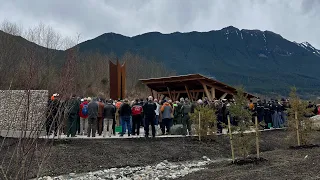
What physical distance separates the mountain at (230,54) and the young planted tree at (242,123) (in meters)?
80.6

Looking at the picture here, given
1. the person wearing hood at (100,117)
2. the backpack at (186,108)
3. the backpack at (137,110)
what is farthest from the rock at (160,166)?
the backpack at (186,108)

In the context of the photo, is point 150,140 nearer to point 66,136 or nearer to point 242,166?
point 66,136

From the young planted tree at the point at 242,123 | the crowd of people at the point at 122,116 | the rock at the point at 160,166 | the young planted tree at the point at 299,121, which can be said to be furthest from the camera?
the crowd of people at the point at 122,116

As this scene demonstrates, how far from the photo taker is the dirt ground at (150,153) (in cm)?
1059

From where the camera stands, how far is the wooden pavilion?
2905 cm

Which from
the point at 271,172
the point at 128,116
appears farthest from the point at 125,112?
the point at 271,172

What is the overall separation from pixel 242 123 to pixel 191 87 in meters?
20.7

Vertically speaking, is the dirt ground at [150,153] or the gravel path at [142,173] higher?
the dirt ground at [150,153]


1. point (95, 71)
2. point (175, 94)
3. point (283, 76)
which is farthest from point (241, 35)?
point (175, 94)

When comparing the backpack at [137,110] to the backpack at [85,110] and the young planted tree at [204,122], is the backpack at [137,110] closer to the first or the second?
the backpack at [85,110]

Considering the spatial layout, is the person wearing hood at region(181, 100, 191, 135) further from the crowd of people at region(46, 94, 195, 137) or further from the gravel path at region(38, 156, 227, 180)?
the gravel path at region(38, 156, 227, 180)

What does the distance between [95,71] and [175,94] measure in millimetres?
18620

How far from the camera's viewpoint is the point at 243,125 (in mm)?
11828

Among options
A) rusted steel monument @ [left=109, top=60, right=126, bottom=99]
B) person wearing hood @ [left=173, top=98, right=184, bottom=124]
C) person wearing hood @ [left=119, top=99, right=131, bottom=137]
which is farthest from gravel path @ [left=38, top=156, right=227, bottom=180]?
rusted steel monument @ [left=109, top=60, right=126, bottom=99]
